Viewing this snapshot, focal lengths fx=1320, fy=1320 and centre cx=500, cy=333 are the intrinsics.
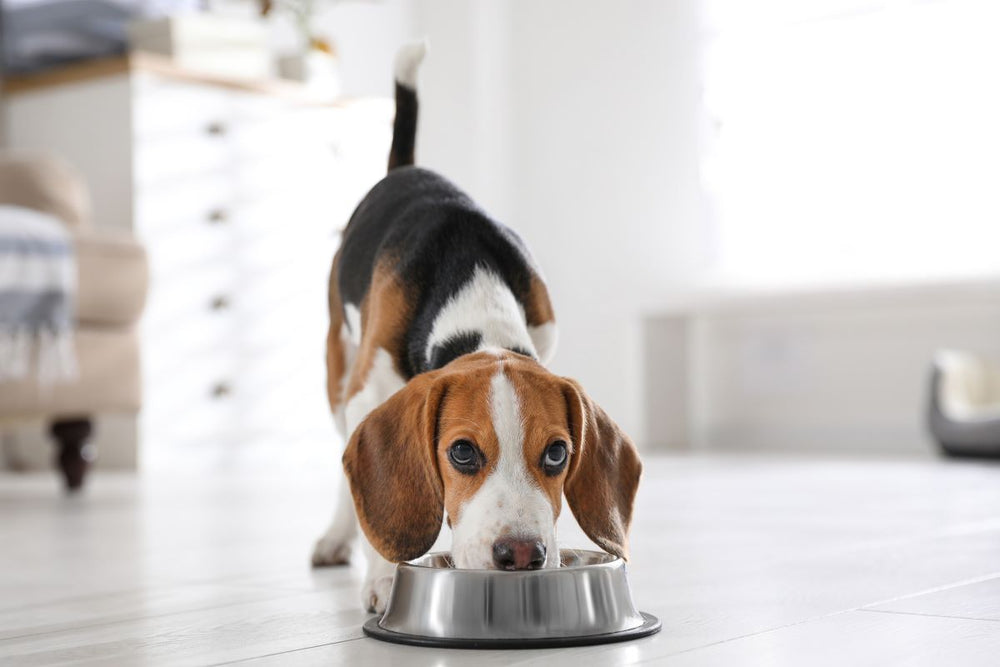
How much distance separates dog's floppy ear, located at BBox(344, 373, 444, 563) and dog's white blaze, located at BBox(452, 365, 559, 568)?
0.21ft

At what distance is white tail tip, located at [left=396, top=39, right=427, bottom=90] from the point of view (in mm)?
1917

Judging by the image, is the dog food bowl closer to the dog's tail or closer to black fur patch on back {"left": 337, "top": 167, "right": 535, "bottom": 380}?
black fur patch on back {"left": 337, "top": 167, "right": 535, "bottom": 380}

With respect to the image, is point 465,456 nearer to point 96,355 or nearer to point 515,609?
point 515,609

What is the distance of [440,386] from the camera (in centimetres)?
123

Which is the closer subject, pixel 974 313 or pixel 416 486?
pixel 416 486

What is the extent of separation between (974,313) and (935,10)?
1.16 meters

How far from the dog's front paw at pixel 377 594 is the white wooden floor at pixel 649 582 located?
0.06ft

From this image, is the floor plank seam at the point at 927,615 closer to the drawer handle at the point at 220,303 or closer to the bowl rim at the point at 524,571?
the bowl rim at the point at 524,571

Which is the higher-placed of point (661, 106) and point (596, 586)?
point (661, 106)

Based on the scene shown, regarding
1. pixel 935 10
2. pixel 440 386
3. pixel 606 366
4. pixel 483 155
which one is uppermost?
pixel 935 10

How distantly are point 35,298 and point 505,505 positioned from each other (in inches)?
95.8

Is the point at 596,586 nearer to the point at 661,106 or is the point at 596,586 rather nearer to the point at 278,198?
the point at 278,198

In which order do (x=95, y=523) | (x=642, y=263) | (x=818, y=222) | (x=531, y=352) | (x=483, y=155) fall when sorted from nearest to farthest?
(x=531, y=352)
(x=95, y=523)
(x=818, y=222)
(x=642, y=263)
(x=483, y=155)

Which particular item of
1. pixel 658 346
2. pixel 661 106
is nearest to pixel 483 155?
pixel 661 106
